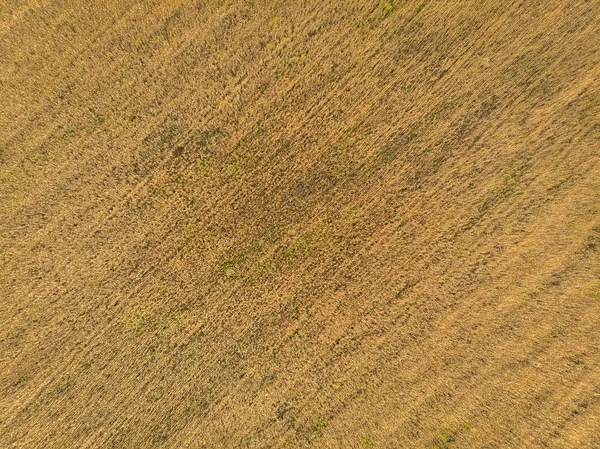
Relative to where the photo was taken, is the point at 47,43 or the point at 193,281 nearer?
the point at 47,43

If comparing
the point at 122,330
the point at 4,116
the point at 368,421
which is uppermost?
the point at 4,116

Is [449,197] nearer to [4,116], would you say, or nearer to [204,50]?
[204,50]

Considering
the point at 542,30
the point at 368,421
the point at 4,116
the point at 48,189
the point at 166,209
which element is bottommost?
the point at 368,421

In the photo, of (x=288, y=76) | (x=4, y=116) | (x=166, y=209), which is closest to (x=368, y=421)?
(x=166, y=209)

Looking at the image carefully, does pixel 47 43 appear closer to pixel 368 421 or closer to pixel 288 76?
pixel 288 76

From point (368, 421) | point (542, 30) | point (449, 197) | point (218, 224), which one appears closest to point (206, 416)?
point (368, 421)

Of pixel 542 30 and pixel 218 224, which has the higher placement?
pixel 218 224
